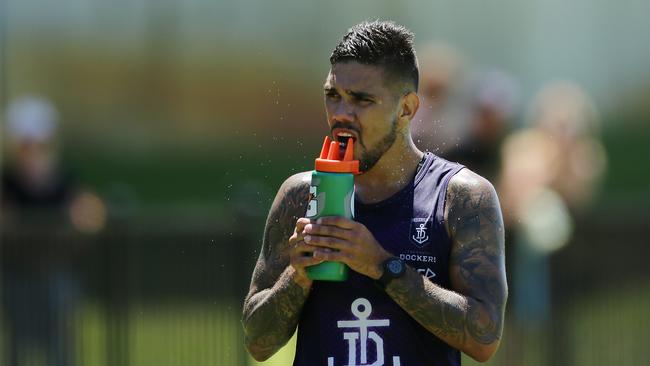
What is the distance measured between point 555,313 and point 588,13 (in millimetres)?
5194

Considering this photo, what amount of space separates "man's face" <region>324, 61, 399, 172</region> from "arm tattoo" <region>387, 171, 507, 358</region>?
12.8 inches

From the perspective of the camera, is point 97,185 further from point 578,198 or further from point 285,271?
point 285,271

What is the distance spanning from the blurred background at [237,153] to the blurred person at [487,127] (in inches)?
0.8

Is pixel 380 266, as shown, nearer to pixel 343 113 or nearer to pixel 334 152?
pixel 334 152

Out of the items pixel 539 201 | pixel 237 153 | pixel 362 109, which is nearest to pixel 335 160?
pixel 362 109

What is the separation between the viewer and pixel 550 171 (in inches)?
391

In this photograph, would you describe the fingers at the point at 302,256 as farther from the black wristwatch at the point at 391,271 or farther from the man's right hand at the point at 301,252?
the black wristwatch at the point at 391,271

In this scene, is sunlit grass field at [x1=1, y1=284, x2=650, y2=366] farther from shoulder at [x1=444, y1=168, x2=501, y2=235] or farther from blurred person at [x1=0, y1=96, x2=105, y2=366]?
shoulder at [x1=444, y1=168, x2=501, y2=235]

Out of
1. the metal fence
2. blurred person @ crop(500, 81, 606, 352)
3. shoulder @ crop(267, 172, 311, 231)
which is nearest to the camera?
shoulder @ crop(267, 172, 311, 231)

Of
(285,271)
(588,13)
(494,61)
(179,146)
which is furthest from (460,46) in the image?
(285,271)

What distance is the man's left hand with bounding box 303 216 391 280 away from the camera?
171 inches

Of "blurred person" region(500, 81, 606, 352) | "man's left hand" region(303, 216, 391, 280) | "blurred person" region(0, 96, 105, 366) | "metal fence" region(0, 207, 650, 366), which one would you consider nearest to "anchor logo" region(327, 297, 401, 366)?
"man's left hand" region(303, 216, 391, 280)

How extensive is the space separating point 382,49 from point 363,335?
1044 mm

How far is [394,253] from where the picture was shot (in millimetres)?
4684
